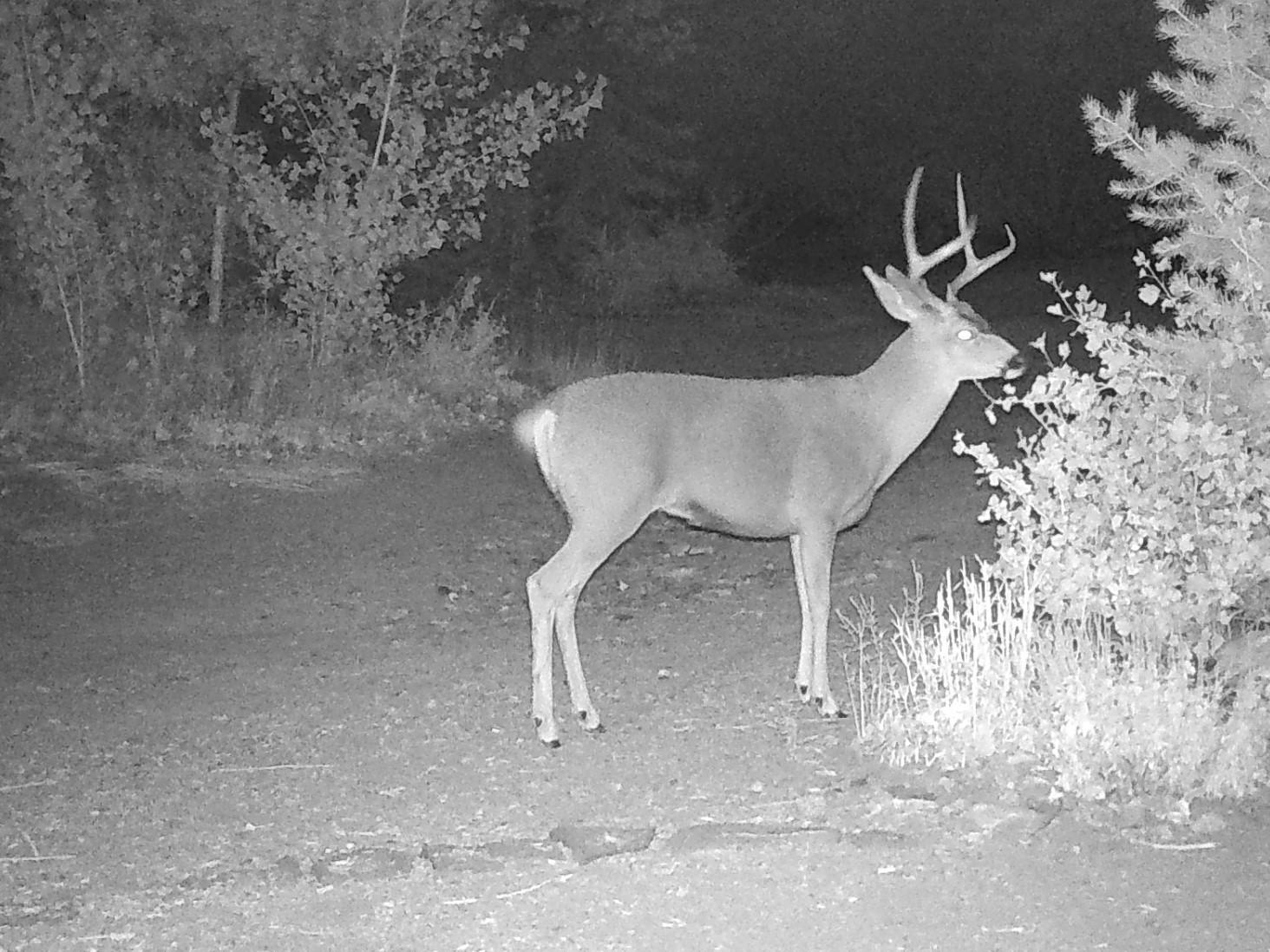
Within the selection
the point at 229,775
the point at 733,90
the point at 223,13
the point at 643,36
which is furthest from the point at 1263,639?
the point at 733,90

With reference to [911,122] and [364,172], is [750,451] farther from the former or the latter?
[911,122]

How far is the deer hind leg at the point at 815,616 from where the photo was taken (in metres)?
7.80

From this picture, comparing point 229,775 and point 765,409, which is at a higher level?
point 765,409

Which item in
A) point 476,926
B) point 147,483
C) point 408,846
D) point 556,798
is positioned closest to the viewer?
point 476,926

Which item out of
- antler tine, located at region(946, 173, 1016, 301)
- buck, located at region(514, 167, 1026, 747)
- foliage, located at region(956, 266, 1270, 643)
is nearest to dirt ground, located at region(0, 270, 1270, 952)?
buck, located at region(514, 167, 1026, 747)

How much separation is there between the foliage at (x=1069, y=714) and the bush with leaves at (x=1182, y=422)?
0.19 m

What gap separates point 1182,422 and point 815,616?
6.20ft

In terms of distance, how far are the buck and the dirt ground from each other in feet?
1.58

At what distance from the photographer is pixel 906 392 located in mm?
8688

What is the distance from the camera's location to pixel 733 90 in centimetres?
4097

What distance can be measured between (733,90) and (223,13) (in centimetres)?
2640

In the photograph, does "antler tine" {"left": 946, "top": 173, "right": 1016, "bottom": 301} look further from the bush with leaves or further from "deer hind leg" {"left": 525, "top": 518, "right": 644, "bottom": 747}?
"deer hind leg" {"left": 525, "top": 518, "right": 644, "bottom": 747}

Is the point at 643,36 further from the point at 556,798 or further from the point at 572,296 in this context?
the point at 556,798

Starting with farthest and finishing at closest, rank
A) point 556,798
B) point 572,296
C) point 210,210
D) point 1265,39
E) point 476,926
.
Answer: point 572,296, point 210,210, point 1265,39, point 556,798, point 476,926
